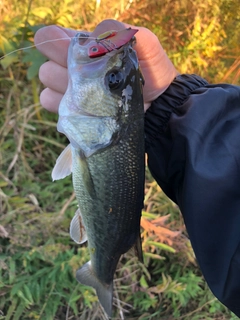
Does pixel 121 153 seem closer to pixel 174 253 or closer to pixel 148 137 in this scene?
pixel 148 137

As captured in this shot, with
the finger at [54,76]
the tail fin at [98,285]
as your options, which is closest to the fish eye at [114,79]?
the finger at [54,76]

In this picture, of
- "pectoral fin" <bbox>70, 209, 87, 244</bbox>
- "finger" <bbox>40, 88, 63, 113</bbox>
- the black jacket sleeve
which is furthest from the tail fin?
"finger" <bbox>40, 88, 63, 113</bbox>

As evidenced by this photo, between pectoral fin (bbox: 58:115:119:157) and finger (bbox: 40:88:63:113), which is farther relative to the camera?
finger (bbox: 40:88:63:113)

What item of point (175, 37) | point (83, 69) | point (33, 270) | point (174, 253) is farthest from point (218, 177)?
point (175, 37)

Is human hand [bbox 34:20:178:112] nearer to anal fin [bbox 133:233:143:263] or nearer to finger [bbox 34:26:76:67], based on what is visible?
finger [bbox 34:26:76:67]

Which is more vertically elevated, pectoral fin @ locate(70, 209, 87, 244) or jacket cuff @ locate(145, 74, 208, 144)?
jacket cuff @ locate(145, 74, 208, 144)

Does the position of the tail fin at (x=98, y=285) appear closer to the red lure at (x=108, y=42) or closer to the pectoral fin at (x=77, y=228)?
the pectoral fin at (x=77, y=228)

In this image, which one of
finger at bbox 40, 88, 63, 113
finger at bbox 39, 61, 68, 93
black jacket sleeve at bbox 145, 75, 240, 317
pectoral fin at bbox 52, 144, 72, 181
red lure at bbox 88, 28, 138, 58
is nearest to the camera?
red lure at bbox 88, 28, 138, 58

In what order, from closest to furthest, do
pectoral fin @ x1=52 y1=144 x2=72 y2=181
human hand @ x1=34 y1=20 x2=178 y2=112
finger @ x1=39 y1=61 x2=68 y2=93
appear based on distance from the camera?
pectoral fin @ x1=52 y1=144 x2=72 y2=181, human hand @ x1=34 y1=20 x2=178 y2=112, finger @ x1=39 y1=61 x2=68 y2=93
